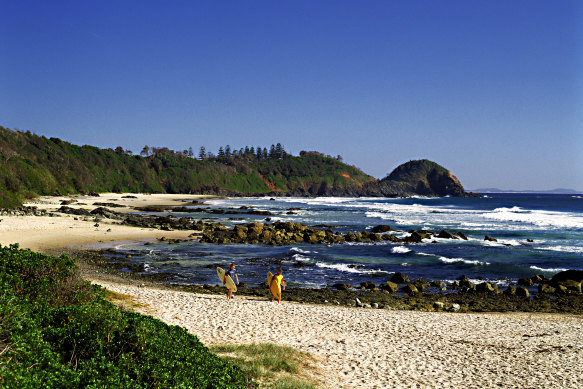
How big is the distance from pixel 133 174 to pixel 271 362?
426ft

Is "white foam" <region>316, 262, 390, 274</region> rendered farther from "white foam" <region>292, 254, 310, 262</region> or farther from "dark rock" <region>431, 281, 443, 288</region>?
"dark rock" <region>431, 281, 443, 288</region>

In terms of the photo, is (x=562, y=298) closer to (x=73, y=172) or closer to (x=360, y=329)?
(x=360, y=329)

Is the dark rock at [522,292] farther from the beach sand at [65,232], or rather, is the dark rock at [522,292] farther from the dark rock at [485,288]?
the beach sand at [65,232]

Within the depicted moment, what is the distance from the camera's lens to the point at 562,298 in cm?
2009

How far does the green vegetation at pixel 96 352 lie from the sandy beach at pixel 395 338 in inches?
164

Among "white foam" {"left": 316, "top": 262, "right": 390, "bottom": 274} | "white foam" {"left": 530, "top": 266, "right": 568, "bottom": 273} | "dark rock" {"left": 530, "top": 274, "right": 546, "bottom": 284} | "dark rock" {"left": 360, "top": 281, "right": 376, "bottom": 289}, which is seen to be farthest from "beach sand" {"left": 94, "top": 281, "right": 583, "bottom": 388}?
"white foam" {"left": 530, "top": 266, "right": 568, "bottom": 273}

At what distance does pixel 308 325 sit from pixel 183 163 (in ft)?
483

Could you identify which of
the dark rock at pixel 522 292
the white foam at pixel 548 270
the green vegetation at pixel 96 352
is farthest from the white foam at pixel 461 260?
the green vegetation at pixel 96 352

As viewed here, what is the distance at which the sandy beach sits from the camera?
1018 cm

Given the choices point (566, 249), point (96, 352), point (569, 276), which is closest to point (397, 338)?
point (96, 352)

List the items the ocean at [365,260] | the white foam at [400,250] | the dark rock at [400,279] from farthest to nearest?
the white foam at [400,250]
the ocean at [365,260]
the dark rock at [400,279]

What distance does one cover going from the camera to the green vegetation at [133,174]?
227ft

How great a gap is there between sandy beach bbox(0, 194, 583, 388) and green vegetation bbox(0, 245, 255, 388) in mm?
4160

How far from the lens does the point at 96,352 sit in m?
5.58
